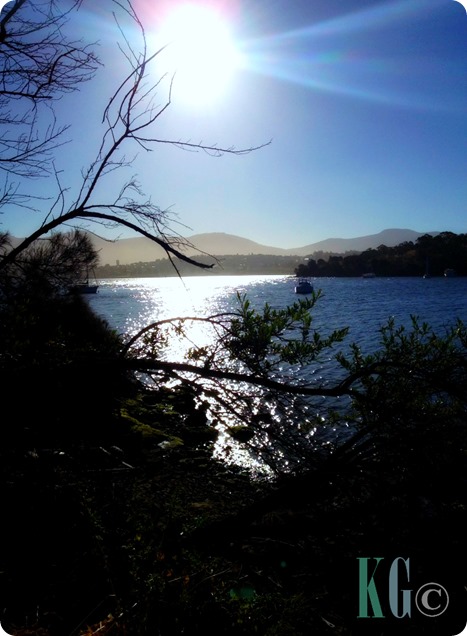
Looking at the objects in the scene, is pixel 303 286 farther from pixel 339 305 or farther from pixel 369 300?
pixel 369 300

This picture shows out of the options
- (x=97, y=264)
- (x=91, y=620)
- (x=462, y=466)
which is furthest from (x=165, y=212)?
(x=462, y=466)

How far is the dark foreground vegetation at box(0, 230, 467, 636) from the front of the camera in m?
2.36

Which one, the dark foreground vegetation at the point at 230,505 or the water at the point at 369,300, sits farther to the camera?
the water at the point at 369,300

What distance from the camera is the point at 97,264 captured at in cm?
472

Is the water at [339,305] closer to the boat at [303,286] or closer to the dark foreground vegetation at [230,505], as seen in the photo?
the boat at [303,286]

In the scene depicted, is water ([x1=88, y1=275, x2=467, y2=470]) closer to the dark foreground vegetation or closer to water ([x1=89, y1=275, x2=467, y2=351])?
water ([x1=89, y1=275, x2=467, y2=351])

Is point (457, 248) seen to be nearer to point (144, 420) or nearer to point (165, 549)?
point (165, 549)

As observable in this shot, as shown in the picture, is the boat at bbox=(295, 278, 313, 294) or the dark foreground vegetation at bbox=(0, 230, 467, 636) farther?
the boat at bbox=(295, 278, 313, 294)

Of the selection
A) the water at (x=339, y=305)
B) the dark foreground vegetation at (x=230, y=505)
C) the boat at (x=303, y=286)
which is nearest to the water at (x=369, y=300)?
the water at (x=339, y=305)

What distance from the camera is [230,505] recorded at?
22.6ft

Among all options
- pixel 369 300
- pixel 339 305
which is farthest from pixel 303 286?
pixel 369 300

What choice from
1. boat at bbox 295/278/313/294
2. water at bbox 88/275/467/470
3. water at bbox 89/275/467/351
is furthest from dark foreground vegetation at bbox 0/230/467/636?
boat at bbox 295/278/313/294

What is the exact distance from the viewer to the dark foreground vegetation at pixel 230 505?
2.36 m

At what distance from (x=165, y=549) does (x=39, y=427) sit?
3.06m
